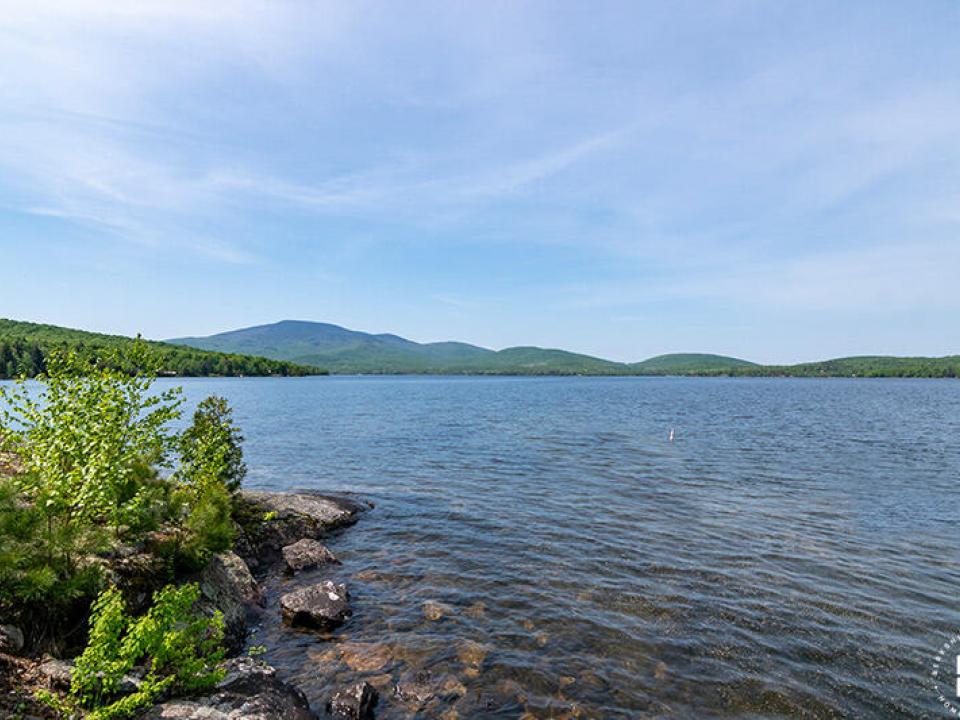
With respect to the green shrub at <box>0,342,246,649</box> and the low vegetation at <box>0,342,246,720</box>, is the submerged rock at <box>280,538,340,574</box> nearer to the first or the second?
the green shrub at <box>0,342,246,649</box>

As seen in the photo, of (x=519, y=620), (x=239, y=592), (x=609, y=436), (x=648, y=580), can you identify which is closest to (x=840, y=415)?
(x=609, y=436)

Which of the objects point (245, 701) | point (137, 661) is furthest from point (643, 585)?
point (137, 661)

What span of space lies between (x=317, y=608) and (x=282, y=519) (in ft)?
29.4

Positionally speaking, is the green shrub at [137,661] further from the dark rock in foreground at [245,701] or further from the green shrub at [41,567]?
the green shrub at [41,567]

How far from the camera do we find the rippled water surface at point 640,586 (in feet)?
39.2

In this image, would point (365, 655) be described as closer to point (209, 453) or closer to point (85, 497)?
point (85, 497)

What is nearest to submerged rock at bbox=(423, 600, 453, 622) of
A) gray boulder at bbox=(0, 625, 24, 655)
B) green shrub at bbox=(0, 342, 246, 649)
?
green shrub at bbox=(0, 342, 246, 649)

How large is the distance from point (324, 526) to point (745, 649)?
1852 centimetres

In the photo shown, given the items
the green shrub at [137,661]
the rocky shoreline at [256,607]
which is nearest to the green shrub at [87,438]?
the rocky shoreline at [256,607]

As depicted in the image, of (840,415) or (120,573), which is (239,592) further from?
(840,415)

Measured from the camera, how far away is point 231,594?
A: 14602 mm

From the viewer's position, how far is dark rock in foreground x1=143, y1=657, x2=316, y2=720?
28.8ft

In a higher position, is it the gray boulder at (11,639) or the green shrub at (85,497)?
the green shrub at (85,497)

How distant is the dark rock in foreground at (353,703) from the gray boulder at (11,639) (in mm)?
6351
